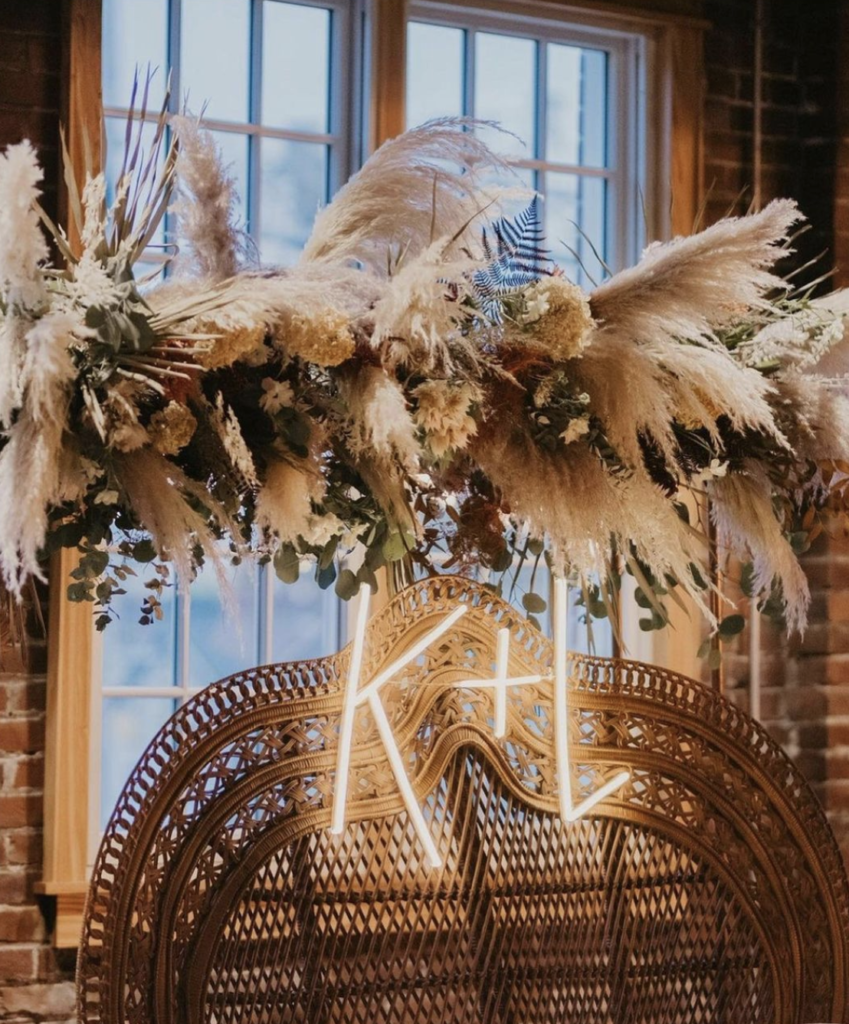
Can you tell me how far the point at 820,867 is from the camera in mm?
2240

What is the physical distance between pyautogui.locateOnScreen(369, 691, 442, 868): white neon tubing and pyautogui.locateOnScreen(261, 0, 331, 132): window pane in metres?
1.67

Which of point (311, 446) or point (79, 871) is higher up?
point (311, 446)

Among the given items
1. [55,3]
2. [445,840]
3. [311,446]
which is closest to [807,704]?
[445,840]

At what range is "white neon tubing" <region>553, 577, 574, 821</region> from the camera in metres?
2.07

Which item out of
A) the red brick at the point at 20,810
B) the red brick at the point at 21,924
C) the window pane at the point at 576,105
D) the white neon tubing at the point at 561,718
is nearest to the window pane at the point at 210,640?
the red brick at the point at 20,810

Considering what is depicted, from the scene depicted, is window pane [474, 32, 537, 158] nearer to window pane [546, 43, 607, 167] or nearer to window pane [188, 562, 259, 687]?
window pane [546, 43, 607, 167]

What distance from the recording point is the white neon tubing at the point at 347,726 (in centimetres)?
189

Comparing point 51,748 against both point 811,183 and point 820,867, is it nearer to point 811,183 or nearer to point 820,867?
point 820,867

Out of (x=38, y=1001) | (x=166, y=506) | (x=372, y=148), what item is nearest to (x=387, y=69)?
(x=372, y=148)

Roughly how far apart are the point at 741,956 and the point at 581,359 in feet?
3.32

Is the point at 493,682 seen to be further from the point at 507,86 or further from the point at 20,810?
the point at 507,86

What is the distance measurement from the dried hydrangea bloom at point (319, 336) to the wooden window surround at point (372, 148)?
0.88 meters

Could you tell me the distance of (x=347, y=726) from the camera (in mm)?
1896

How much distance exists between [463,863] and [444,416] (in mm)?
686
